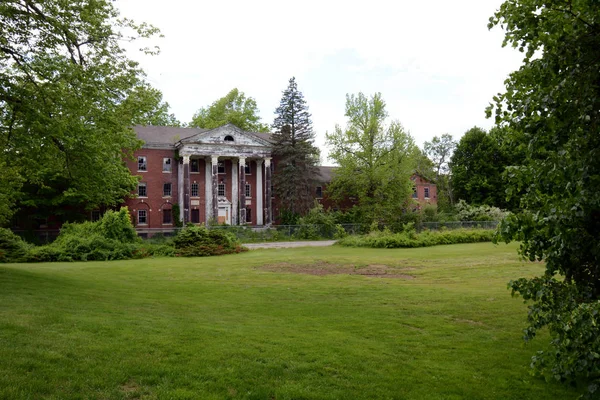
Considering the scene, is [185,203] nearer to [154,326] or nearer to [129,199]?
[129,199]

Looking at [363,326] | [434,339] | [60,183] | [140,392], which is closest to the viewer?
[140,392]

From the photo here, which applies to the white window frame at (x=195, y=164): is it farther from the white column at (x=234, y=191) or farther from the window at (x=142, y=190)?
the window at (x=142, y=190)

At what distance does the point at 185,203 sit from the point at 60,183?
13.8 metres

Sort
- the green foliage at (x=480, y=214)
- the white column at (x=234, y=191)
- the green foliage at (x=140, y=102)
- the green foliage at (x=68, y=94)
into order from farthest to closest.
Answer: the white column at (x=234, y=191)
the green foliage at (x=480, y=214)
the green foliage at (x=140, y=102)
the green foliage at (x=68, y=94)

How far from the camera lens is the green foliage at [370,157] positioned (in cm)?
5443

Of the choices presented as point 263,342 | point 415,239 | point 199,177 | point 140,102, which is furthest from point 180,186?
point 263,342

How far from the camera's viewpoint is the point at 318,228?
4550 cm

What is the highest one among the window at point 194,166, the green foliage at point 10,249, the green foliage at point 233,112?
the green foliage at point 233,112

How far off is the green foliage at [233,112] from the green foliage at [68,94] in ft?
191

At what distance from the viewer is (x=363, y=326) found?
957 centimetres

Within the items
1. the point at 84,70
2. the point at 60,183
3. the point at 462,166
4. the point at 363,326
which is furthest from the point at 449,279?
the point at 462,166

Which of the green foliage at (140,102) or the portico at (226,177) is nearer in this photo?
the green foliage at (140,102)

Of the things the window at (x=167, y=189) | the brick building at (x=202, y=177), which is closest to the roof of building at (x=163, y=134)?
the brick building at (x=202, y=177)

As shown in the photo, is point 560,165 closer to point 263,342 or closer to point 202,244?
point 263,342
